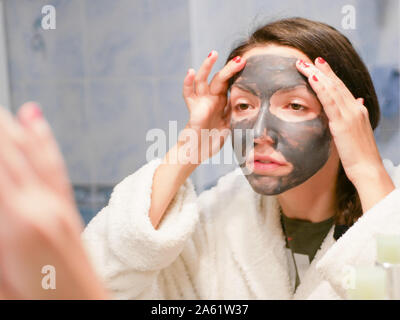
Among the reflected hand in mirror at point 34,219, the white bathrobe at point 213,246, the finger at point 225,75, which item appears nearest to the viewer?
the reflected hand in mirror at point 34,219

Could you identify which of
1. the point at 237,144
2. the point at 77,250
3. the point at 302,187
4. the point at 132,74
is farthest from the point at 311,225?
the point at 77,250

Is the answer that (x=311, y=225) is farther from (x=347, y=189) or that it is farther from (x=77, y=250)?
(x=77, y=250)

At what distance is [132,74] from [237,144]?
214mm

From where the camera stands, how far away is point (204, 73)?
2.42ft

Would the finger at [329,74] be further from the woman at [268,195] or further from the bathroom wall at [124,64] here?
the bathroom wall at [124,64]

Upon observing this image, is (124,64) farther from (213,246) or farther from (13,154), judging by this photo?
(13,154)

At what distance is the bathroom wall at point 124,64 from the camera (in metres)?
0.77

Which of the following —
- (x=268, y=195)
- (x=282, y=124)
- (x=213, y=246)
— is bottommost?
(x=213, y=246)

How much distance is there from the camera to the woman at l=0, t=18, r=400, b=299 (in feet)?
2.12

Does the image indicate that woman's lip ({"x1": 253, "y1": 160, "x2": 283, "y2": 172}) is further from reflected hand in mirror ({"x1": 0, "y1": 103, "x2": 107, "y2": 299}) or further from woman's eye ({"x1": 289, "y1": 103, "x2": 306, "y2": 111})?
reflected hand in mirror ({"x1": 0, "y1": 103, "x2": 107, "y2": 299})

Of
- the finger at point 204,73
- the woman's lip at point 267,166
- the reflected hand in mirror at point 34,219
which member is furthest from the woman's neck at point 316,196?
the reflected hand in mirror at point 34,219

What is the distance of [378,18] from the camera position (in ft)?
2.74

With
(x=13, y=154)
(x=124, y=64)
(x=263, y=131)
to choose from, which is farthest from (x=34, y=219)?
(x=124, y=64)

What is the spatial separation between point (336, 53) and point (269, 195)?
22 cm
